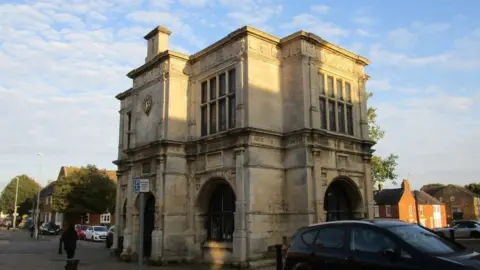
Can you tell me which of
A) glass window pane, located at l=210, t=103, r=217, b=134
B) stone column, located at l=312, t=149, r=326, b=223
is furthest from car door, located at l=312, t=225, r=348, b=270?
glass window pane, located at l=210, t=103, r=217, b=134

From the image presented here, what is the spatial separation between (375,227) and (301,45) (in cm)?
1096

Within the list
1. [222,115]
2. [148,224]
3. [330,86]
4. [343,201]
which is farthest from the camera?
[148,224]

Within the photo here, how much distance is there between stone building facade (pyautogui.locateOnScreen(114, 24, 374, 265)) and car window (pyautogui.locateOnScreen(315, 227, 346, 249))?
734 centimetres

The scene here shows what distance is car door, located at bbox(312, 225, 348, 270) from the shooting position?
762 cm

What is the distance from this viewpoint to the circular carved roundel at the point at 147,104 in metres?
20.6

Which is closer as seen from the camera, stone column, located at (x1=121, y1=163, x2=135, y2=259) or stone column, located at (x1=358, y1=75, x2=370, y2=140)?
stone column, located at (x1=358, y1=75, x2=370, y2=140)

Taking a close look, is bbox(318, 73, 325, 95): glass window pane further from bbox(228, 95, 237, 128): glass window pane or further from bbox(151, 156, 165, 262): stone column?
bbox(151, 156, 165, 262): stone column

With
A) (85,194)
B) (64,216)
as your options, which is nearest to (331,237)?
(85,194)

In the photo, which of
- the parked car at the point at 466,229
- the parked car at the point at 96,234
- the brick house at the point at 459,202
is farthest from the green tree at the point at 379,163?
the brick house at the point at 459,202

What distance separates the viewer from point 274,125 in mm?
17172

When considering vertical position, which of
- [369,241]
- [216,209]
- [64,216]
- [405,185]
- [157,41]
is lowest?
[64,216]

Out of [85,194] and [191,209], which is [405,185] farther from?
[191,209]

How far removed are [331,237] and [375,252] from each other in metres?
1.06

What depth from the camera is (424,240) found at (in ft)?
23.7
